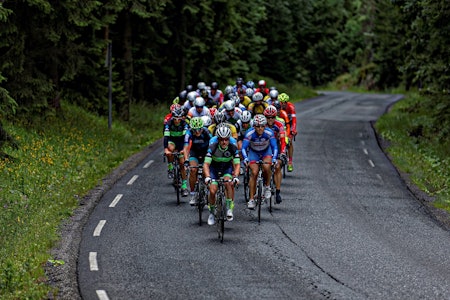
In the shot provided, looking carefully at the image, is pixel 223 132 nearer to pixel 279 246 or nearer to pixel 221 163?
pixel 221 163

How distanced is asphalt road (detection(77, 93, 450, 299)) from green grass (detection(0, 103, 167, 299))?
2.49ft

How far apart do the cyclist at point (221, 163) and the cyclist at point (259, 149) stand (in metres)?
1.16

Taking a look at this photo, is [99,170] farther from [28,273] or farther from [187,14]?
[187,14]

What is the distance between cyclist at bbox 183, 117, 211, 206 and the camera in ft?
52.2

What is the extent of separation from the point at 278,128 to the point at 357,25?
77029mm

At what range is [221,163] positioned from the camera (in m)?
14.7

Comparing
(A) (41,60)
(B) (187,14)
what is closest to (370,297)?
(A) (41,60)

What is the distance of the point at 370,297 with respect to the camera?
10.4 metres

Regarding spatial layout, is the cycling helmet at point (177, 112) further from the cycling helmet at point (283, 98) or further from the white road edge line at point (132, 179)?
the cycling helmet at point (283, 98)

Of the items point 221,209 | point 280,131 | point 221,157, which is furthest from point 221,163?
point 280,131

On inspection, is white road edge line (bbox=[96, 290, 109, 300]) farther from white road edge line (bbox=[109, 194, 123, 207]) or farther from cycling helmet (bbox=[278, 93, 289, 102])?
cycling helmet (bbox=[278, 93, 289, 102])

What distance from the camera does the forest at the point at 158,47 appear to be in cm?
2309

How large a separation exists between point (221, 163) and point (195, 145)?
1.57m

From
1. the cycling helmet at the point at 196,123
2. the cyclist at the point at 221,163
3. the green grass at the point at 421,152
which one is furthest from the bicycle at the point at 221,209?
the green grass at the point at 421,152
